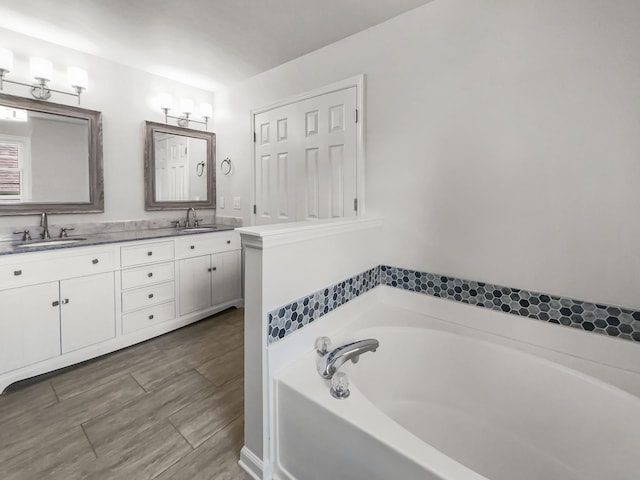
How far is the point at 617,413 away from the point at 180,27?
3194 mm

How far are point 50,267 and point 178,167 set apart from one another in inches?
61.5

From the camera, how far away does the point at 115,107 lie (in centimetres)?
268

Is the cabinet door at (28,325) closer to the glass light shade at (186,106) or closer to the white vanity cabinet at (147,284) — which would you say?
the white vanity cabinet at (147,284)

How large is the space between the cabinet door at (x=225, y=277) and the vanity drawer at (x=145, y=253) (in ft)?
1.52

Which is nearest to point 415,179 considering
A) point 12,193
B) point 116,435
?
point 116,435

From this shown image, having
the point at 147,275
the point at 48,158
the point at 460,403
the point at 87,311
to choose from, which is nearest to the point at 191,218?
the point at 147,275

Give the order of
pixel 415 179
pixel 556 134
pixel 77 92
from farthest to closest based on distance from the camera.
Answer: pixel 77 92
pixel 415 179
pixel 556 134

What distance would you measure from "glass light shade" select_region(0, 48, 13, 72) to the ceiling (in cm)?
22

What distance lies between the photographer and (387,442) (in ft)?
3.02

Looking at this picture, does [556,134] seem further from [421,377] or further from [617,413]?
[421,377]

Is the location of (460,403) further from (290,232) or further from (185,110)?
(185,110)

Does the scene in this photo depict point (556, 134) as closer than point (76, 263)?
Yes

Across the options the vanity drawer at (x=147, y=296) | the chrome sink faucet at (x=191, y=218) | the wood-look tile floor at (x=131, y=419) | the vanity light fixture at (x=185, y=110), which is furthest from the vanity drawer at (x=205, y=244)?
the vanity light fixture at (x=185, y=110)

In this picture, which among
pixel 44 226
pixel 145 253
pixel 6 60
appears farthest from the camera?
pixel 145 253
